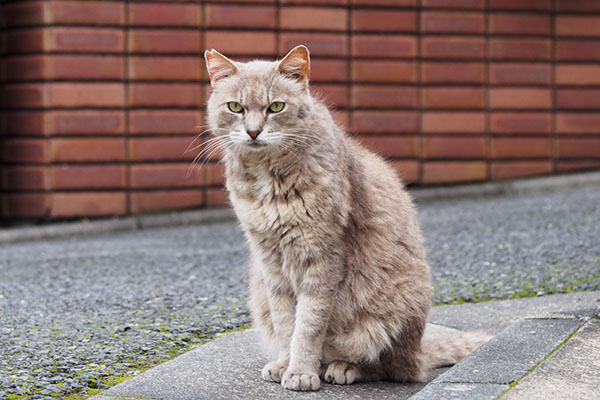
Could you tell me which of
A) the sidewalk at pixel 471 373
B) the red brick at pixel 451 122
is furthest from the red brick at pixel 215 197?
the sidewalk at pixel 471 373

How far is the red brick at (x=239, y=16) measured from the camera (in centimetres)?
965

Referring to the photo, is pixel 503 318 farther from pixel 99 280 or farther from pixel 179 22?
pixel 179 22

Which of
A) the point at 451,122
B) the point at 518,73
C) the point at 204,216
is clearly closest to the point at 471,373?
the point at 204,216

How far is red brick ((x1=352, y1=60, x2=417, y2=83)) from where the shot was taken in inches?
395

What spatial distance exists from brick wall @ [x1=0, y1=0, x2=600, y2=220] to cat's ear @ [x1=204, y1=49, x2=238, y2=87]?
541cm

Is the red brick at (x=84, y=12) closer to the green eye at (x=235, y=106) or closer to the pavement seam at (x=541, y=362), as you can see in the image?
the green eye at (x=235, y=106)

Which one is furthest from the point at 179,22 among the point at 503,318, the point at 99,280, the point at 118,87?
the point at 503,318

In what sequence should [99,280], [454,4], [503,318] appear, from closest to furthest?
[503,318] → [99,280] → [454,4]

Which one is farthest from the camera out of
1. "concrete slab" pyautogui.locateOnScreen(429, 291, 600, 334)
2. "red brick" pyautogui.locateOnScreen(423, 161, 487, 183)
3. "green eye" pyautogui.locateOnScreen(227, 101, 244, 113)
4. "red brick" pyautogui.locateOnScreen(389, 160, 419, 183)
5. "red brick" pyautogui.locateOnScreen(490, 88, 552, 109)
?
"red brick" pyautogui.locateOnScreen(490, 88, 552, 109)

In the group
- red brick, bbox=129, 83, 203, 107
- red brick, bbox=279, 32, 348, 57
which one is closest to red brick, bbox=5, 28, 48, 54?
red brick, bbox=129, 83, 203, 107

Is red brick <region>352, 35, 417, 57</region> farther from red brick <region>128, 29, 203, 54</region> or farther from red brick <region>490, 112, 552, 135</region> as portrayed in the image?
red brick <region>128, 29, 203, 54</region>

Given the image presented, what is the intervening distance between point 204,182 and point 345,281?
261 inches

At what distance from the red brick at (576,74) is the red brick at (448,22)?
53.1 inches

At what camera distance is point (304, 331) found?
3143 mm
